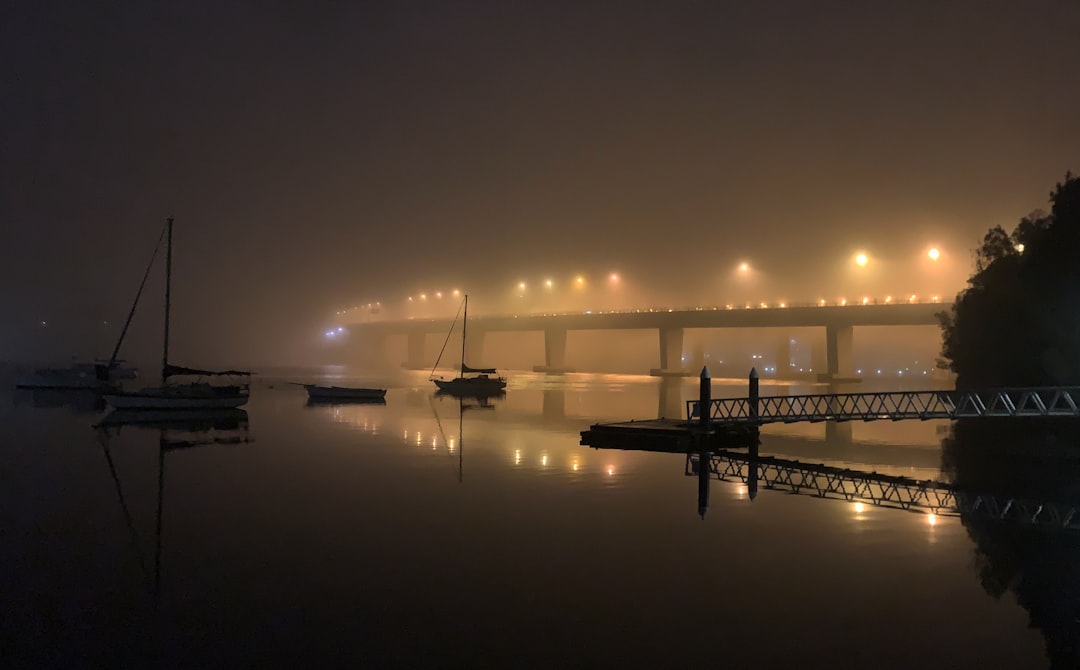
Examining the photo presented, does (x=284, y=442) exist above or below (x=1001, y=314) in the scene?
below

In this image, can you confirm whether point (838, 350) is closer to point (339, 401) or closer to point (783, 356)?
point (783, 356)

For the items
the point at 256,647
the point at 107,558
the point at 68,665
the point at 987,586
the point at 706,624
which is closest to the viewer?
the point at 68,665

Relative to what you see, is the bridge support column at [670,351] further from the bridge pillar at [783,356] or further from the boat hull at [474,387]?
the boat hull at [474,387]

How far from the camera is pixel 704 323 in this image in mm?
145250

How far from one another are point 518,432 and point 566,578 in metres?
32.3

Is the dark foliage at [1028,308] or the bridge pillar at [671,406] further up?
the dark foliage at [1028,308]

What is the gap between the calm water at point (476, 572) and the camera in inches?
511

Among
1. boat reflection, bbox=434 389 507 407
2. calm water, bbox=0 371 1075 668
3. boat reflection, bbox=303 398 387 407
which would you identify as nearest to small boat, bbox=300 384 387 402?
boat reflection, bbox=303 398 387 407

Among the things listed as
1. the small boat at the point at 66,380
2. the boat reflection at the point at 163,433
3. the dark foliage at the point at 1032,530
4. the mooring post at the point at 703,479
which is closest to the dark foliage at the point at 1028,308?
the dark foliage at the point at 1032,530

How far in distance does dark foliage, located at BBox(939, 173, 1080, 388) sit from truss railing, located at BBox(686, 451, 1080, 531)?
628 inches

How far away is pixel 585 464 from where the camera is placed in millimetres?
34531

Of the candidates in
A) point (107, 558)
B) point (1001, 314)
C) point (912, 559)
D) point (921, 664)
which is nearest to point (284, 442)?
point (107, 558)

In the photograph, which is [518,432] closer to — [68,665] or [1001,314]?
[1001,314]

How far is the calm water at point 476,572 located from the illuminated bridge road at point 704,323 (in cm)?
9158
